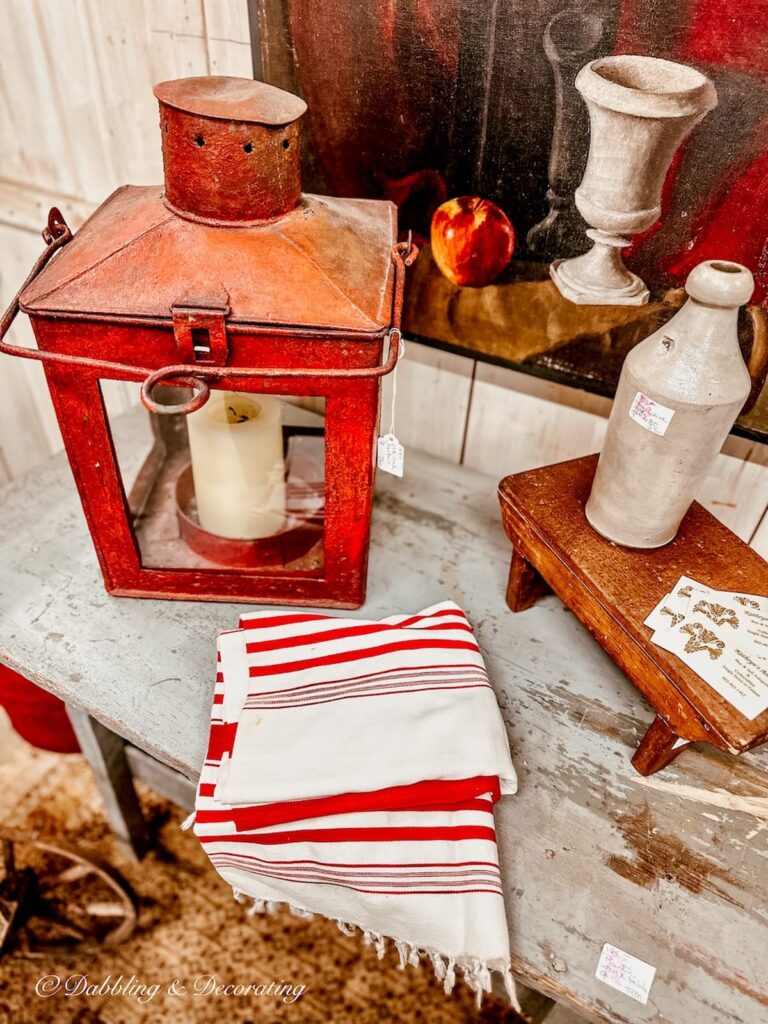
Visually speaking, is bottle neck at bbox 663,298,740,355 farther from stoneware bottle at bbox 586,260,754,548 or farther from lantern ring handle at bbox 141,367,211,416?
lantern ring handle at bbox 141,367,211,416

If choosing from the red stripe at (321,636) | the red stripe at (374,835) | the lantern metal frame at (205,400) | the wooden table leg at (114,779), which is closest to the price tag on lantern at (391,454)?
the lantern metal frame at (205,400)

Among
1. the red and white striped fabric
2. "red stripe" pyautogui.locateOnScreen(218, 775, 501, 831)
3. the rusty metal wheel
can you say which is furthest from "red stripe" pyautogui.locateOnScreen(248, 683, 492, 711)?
the rusty metal wheel

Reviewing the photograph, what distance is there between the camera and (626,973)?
734 mm

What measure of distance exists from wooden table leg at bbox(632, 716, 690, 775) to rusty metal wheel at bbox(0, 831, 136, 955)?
1.18m

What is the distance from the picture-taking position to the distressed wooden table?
75cm

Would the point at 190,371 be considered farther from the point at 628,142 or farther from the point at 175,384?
the point at 628,142

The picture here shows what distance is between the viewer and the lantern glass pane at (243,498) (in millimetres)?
1004

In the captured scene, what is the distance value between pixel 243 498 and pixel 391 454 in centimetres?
23

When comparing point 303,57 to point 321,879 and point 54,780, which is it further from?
point 54,780

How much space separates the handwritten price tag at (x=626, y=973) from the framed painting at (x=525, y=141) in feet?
2.25

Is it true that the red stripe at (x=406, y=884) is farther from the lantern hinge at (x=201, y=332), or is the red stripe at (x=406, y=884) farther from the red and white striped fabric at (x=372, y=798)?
the lantern hinge at (x=201, y=332)

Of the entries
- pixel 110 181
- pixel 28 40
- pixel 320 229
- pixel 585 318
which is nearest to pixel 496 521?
pixel 585 318

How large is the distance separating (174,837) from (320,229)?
1428 millimetres

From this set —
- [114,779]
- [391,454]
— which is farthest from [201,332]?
[114,779]
